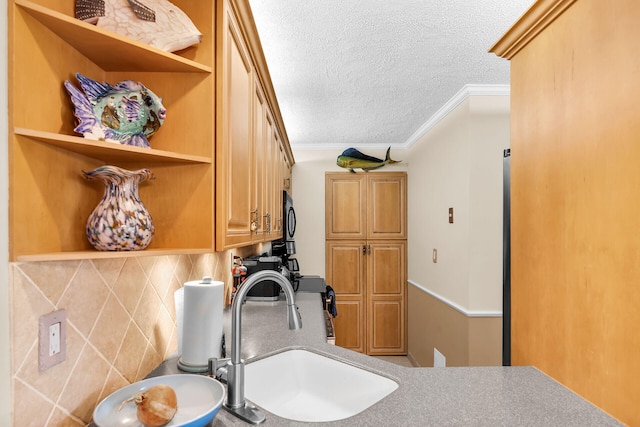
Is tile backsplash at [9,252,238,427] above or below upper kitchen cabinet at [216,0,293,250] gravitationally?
below

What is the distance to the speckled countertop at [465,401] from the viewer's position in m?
1.00

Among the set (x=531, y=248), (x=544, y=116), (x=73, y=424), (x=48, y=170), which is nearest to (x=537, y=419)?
(x=531, y=248)

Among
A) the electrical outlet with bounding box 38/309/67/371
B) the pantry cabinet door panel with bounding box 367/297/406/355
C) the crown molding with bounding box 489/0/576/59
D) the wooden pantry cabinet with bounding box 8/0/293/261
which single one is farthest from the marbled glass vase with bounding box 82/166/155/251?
the pantry cabinet door panel with bounding box 367/297/406/355

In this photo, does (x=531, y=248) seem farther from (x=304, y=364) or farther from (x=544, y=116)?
(x=304, y=364)

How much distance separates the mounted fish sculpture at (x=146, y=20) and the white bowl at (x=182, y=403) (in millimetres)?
917

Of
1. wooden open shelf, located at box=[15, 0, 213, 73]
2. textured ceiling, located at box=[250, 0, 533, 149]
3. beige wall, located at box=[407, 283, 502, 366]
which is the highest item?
textured ceiling, located at box=[250, 0, 533, 149]

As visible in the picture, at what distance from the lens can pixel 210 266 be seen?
1.98 metres

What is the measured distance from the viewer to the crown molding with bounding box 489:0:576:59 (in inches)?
49.0

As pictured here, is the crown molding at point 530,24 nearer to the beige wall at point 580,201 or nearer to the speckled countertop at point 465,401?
the beige wall at point 580,201

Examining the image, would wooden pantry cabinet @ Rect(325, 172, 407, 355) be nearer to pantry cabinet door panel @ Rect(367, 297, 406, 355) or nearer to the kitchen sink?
pantry cabinet door panel @ Rect(367, 297, 406, 355)

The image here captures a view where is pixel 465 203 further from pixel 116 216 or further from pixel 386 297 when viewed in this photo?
pixel 116 216

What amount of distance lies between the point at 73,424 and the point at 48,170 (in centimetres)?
60

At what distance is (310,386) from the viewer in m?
1.56

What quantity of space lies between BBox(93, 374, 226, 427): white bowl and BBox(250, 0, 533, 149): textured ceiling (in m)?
1.58
